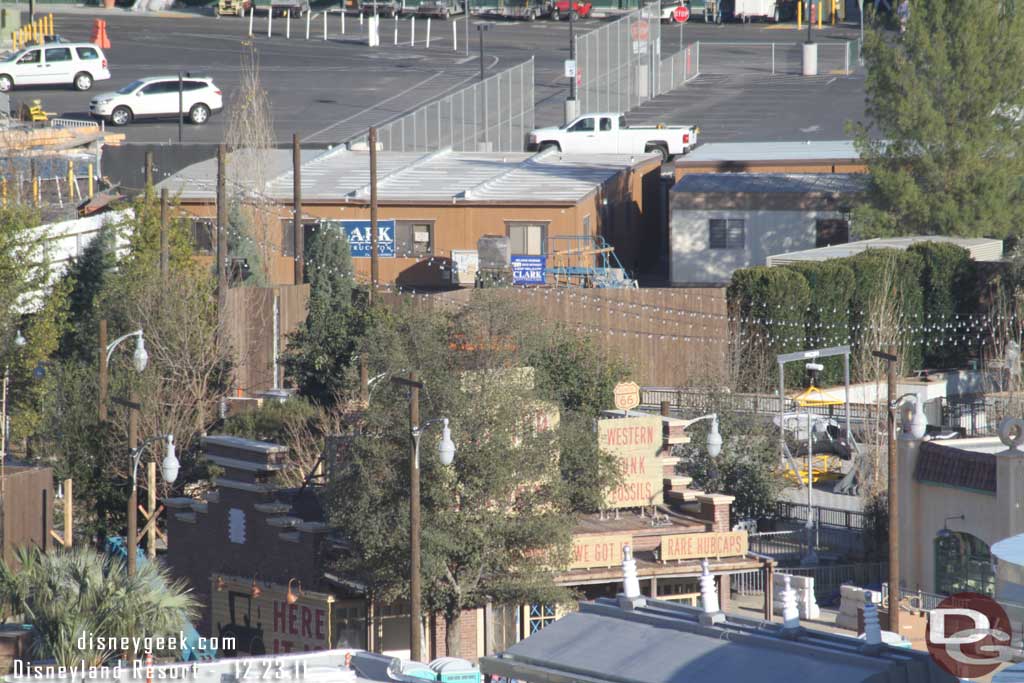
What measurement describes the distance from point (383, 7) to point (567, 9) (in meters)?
9.43

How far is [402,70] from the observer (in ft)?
264

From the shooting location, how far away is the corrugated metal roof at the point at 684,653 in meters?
15.9

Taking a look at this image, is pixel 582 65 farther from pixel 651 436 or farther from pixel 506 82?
pixel 651 436

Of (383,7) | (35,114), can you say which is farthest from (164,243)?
(383,7)

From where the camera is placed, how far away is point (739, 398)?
42438mm

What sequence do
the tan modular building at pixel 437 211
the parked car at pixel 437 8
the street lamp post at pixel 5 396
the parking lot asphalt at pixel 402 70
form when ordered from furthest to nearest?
the parked car at pixel 437 8
the parking lot asphalt at pixel 402 70
the tan modular building at pixel 437 211
the street lamp post at pixel 5 396

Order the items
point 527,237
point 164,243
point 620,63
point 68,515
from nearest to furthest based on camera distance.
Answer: point 68,515 → point 164,243 → point 527,237 → point 620,63

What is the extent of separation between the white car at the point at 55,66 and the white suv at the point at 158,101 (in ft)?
17.9

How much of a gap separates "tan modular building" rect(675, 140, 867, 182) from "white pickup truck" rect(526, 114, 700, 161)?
364 cm

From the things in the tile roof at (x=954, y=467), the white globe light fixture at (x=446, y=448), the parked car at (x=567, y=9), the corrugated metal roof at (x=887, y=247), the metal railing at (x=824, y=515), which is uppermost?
the parked car at (x=567, y=9)

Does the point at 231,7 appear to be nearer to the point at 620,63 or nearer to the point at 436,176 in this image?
the point at 620,63

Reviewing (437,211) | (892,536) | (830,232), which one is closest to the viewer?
(892,536)

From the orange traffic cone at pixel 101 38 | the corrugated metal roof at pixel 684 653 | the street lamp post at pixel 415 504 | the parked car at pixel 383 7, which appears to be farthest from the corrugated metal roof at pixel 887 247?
the parked car at pixel 383 7

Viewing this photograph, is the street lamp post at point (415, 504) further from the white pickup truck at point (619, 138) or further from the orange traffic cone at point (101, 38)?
the orange traffic cone at point (101, 38)
